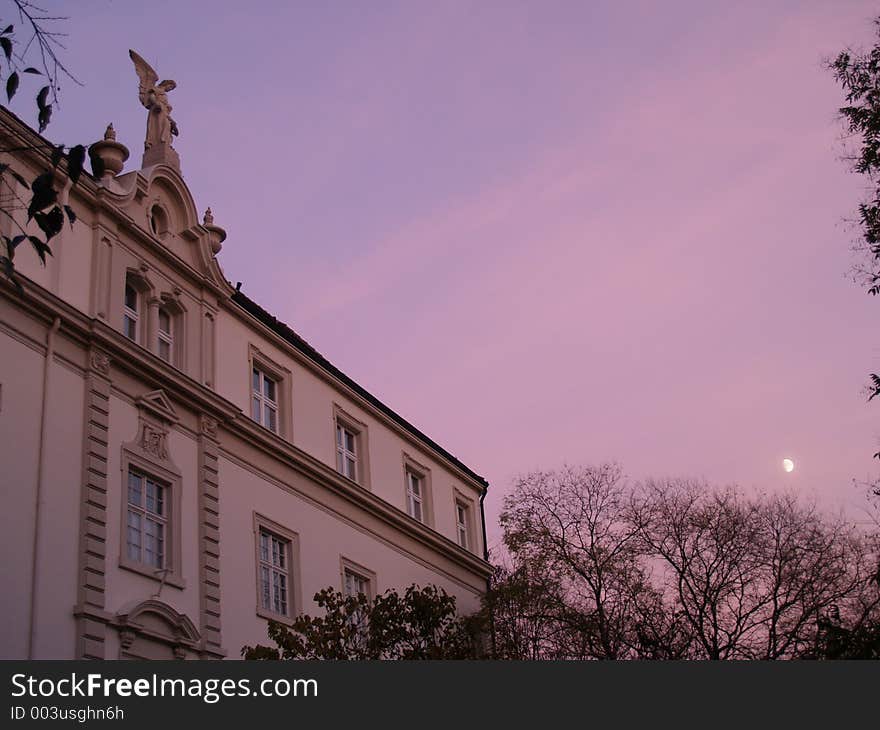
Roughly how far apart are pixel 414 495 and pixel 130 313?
13.6 m

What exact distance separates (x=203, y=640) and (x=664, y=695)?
12925 mm

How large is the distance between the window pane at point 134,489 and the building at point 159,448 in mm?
30

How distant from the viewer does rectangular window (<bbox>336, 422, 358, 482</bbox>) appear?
32.1m

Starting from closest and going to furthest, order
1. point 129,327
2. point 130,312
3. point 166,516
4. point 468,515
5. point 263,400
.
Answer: point 166,516 < point 129,327 < point 130,312 < point 263,400 < point 468,515

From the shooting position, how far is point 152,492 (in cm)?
2397

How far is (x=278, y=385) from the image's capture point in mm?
30016

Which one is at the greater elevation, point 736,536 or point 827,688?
point 736,536

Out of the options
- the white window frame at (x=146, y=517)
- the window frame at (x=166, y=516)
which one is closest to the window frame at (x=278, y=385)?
the window frame at (x=166, y=516)

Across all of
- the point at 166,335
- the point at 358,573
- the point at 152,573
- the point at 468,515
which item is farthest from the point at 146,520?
the point at 468,515

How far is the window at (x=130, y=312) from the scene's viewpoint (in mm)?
24672

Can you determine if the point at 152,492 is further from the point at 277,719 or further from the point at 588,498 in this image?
the point at 588,498

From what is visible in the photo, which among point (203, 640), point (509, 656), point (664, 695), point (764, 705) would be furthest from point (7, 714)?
A: point (509, 656)

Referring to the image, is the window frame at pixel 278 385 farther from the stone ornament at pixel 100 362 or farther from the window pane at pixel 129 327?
the stone ornament at pixel 100 362

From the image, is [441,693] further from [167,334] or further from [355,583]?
[355,583]
